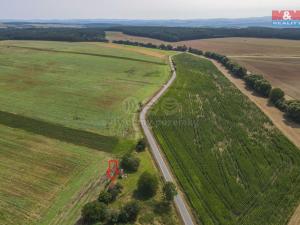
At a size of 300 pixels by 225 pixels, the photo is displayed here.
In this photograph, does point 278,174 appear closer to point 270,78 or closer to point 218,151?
point 218,151

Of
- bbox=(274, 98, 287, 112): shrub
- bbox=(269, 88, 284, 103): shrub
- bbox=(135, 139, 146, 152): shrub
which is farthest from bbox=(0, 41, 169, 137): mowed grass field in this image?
bbox=(274, 98, 287, 112): shrub

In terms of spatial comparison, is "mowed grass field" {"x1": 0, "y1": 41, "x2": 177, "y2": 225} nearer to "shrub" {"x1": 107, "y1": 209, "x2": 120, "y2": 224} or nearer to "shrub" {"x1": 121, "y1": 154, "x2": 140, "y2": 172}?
"shrub" {"x1": 121, "y1": 154, "x2": 140, "y2": 172}

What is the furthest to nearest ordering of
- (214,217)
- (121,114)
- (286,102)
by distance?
(286,102)
(121,114)
(214,217)

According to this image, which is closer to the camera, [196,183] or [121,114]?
[196,183]

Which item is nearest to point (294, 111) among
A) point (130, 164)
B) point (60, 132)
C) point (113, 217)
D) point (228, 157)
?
point (228, 157)

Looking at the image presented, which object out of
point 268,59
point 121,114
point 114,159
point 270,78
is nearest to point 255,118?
point 121,114

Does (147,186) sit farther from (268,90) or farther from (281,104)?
(268,90)
